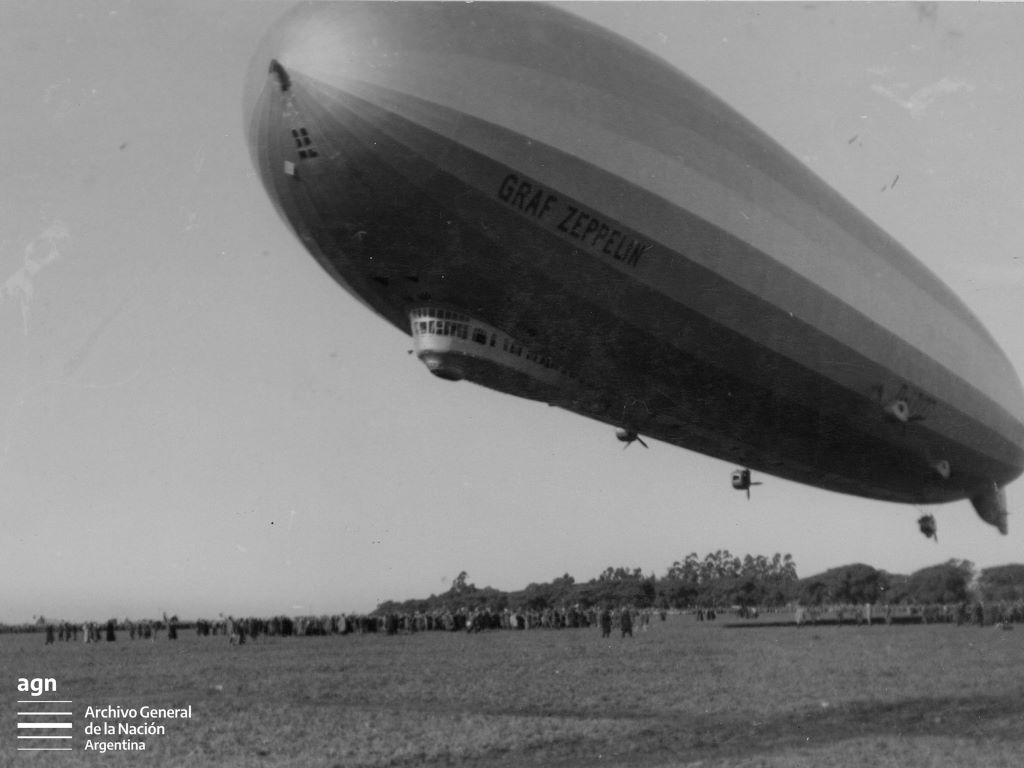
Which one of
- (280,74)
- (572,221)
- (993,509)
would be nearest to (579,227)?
(572,221)

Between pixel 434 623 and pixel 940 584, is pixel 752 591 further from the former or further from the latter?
pixel 434 623

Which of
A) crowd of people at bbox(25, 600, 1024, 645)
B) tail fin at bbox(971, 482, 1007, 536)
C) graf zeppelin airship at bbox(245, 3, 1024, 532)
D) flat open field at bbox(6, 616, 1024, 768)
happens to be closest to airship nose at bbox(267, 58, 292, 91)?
graf zeppelin airship at bbox(245, 3, 1024, 532)

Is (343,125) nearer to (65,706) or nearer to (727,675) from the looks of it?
(65,706)

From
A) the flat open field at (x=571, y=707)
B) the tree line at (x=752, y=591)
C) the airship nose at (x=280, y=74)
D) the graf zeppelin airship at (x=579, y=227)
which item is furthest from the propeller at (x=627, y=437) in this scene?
the tree line at (x=752, y=591)

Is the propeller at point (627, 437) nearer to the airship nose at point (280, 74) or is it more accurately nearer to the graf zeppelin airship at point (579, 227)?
the graf zeppelin airship at point (579, 227)

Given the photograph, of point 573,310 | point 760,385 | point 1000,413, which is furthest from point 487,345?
point 1000,413
